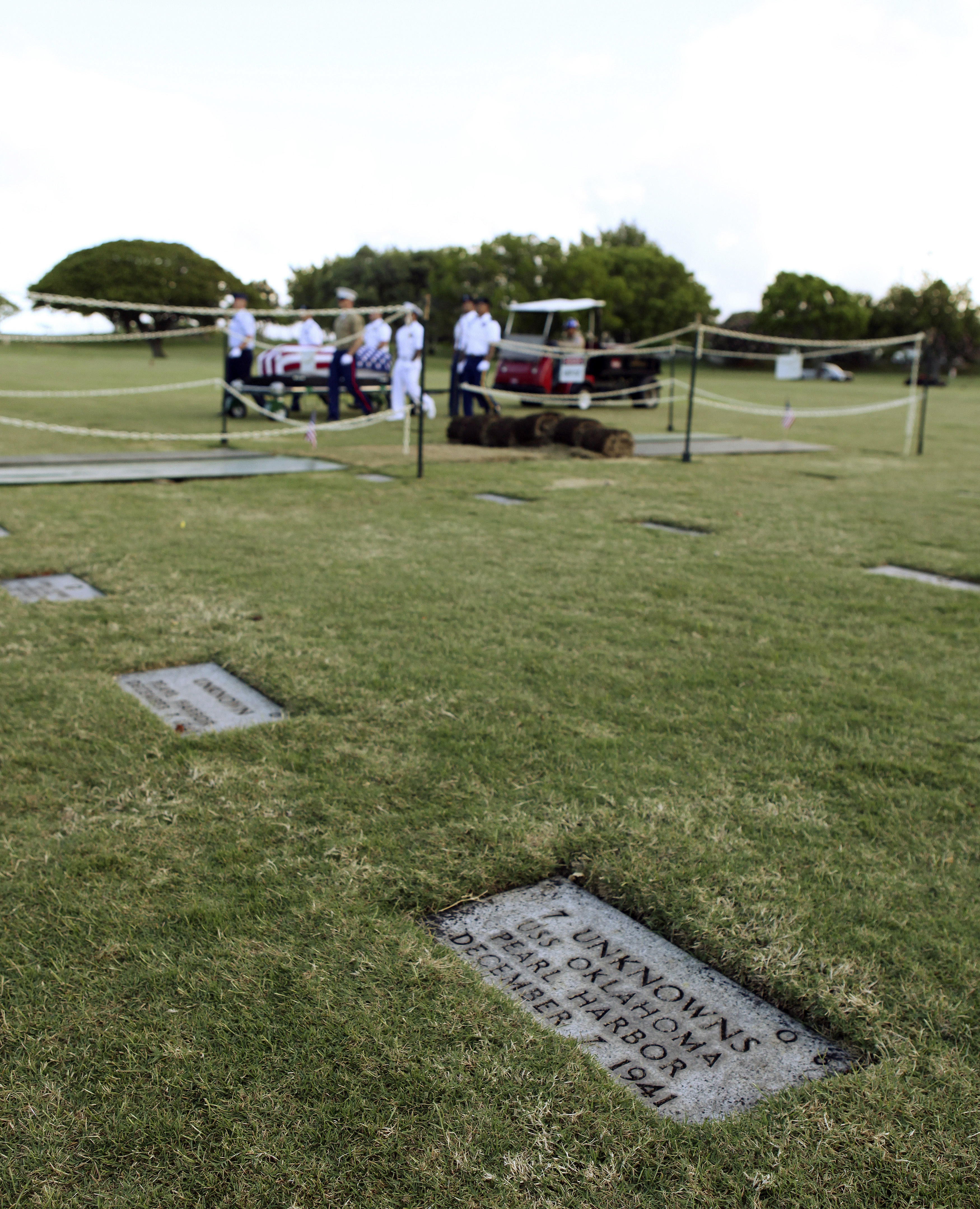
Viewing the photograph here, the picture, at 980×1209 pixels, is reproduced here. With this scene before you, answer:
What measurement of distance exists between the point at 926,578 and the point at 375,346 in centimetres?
1151

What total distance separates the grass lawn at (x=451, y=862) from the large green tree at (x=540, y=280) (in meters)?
56.2

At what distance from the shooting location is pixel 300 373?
1580 centimetres

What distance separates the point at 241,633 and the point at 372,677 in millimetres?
826

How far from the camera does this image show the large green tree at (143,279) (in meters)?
68.3

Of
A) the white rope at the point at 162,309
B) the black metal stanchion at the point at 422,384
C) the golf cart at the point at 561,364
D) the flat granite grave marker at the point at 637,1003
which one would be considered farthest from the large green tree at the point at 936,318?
the flat granite grave marker at the point at 637,1003

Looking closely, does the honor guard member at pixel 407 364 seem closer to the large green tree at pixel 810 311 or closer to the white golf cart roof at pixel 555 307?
the white golf cart roof at pixel 555 307

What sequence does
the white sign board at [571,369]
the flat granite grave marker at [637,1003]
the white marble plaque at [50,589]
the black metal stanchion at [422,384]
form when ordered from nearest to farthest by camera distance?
1. the flat granite grave marker at [637,1003]
2. the white marble plaque at [50,589]
3. the black metal stanchion at [422,384]
4. the white sign board at [571,369]

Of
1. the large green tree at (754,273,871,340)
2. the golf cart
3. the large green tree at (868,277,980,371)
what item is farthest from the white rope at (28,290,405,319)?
the large green tree at (754,273,871,340)

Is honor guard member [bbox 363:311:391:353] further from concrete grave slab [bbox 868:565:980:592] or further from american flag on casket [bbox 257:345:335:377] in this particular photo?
concrete grave slab [bbox 868:565:980:592]

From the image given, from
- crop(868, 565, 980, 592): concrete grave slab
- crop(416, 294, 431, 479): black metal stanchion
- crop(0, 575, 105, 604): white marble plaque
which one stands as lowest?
crop(0, 575, 105, 604): white marble plaque

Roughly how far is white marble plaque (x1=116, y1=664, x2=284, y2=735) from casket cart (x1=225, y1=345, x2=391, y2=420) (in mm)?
12108

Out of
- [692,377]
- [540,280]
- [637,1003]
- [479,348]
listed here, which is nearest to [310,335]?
[479,348]

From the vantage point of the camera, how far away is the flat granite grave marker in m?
1.85

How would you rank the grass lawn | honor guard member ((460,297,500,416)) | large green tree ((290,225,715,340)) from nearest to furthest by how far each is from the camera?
the grass lawn
honor guard member ((460,297,500,416))
large green tree ((290,225,715,340))
